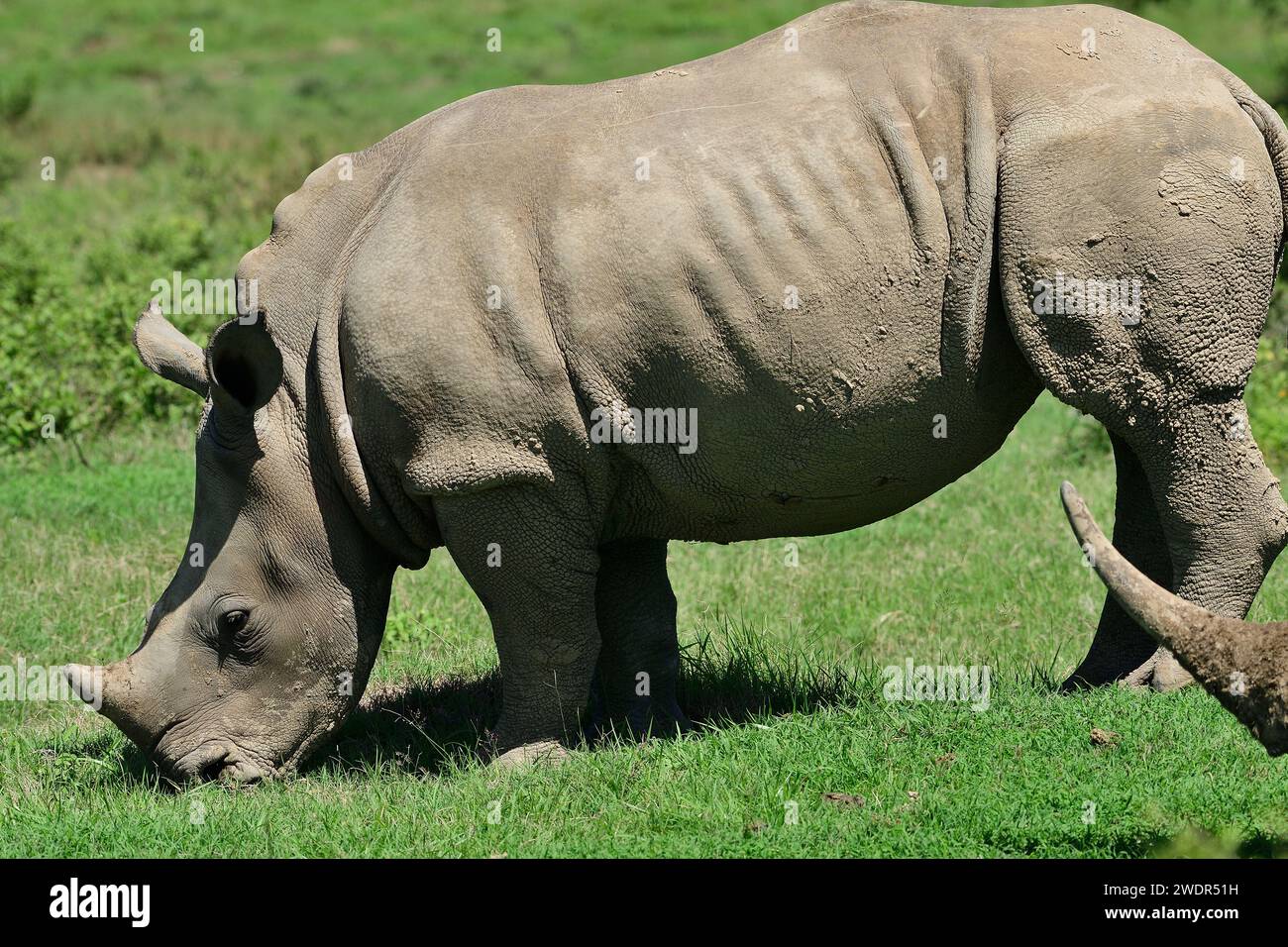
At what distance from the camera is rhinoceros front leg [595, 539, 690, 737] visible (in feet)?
22.2

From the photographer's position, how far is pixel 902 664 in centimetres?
745

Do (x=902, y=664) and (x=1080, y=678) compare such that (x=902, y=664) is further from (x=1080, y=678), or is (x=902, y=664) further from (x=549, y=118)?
(x=549, y=118)

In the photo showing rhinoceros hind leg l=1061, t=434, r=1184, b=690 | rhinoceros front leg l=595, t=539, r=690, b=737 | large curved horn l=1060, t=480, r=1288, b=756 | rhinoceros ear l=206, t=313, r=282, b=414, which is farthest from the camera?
rhinoceros front leg l=595, t=539, r=690, b=737

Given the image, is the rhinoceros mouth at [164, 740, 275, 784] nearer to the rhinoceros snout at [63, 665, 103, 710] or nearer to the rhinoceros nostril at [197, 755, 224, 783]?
the rhinoceros nostril at [197, 755, 224, 783]

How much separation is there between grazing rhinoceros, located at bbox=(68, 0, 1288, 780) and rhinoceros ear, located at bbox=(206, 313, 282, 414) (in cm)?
1

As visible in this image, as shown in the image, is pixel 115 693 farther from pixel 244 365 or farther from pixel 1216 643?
pixel 1216 643

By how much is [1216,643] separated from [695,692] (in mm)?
3046

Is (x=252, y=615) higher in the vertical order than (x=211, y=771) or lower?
higher

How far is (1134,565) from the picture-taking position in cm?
639

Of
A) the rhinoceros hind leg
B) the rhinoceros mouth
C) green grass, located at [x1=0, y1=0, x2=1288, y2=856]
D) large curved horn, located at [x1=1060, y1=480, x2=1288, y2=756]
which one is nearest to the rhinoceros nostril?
the rhinoceros mouth

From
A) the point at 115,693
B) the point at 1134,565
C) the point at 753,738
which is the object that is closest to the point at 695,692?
the point at 753,738

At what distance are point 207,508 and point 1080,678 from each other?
3429 mm

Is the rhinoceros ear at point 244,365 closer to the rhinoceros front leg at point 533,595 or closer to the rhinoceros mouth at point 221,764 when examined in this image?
the rhinoceros front leg at point 533,595

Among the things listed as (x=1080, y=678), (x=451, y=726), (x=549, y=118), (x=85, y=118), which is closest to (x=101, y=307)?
(x=451, y=726)
